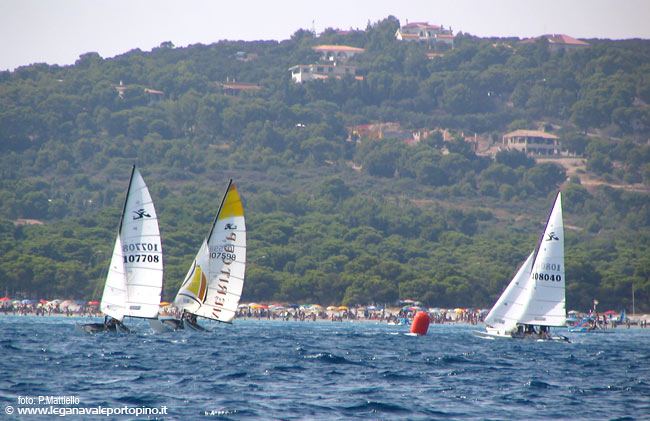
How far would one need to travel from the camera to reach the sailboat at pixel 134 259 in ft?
171

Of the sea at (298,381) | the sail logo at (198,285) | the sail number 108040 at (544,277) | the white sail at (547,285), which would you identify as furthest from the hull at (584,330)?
the sail logo at (198,285)

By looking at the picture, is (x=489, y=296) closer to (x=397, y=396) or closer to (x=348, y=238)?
(x=348, y=238)

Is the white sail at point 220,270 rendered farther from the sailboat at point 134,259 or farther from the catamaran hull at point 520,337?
the catamaran hull at point 520,337

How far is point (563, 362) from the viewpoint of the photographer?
50125mm

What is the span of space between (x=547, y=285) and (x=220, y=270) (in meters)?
20.7

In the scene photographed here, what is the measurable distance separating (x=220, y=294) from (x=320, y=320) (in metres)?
72.8

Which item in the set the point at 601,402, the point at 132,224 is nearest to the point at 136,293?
the point at 132,224

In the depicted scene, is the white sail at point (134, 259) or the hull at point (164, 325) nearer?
the white sail at point (134, 259)

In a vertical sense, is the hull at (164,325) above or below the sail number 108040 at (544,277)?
below

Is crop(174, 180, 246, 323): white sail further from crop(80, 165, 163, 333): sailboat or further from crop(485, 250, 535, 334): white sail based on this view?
crop(485, 250, 535, 334): white sail

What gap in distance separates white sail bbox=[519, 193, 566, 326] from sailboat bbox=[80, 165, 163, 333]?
23.9 meters

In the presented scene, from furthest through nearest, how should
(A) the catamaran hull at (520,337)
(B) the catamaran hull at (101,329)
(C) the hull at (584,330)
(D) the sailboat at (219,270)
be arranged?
(C) the hull at (584,330)
(A) the catamaran hull at (520,337)
(D) the sailboat at (219,270)
(B) the catamaran hull at (101,329)

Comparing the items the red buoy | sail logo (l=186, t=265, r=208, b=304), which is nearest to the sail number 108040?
the red buoy

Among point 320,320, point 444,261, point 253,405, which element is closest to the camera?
point 253,405
